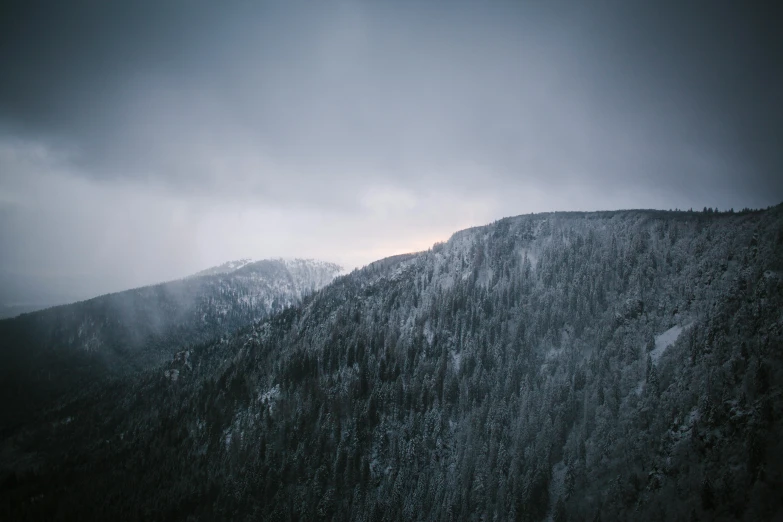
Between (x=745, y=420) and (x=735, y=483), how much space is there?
9.84 m

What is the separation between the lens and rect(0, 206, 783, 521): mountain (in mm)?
56594

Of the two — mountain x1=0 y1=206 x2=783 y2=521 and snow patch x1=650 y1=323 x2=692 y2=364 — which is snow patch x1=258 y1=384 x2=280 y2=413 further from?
snow patch x1=650 y1=323 x2=692 y2=364

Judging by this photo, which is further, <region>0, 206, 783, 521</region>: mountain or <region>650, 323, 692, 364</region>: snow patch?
<region>650, 323, 692, 364</region>: snow patch

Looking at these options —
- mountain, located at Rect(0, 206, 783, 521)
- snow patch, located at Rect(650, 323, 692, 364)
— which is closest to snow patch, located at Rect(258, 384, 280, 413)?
mountain, located at Rect(0, 206, 783, 521)

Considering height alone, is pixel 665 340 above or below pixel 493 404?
above

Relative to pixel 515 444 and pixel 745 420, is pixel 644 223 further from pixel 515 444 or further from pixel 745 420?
pixel 515 444

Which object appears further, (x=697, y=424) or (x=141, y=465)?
(x=141, y=465)

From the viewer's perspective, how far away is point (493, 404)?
9925 cm

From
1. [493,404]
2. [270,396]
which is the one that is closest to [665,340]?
[493,404]

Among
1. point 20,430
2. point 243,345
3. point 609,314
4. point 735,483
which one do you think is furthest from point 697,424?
point 20,430

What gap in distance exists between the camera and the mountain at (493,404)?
56594 millimetres

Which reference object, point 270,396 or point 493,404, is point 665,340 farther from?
point 270,396

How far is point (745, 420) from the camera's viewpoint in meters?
49.5

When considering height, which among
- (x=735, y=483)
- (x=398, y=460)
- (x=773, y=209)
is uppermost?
(x=773, y=209)
